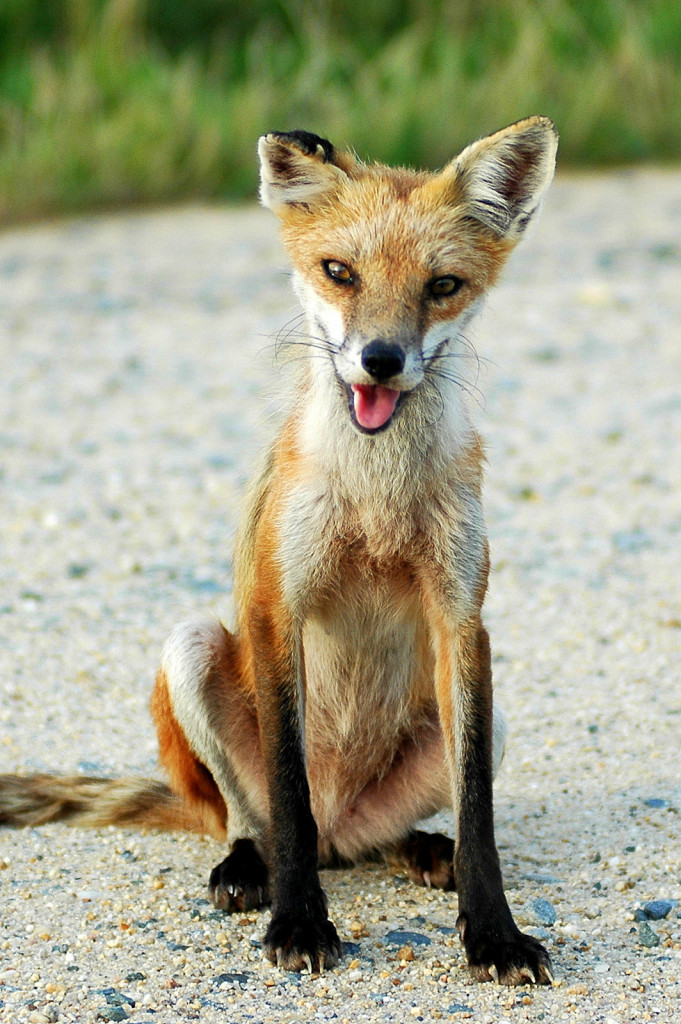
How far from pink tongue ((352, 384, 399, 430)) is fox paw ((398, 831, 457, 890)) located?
1.57 meters

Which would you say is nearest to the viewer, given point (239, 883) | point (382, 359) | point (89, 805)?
point (382, 359)

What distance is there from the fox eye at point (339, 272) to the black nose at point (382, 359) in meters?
0.31

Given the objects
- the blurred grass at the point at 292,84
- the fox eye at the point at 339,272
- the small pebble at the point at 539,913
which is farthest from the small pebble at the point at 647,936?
the blurred grass at the point at 292,84

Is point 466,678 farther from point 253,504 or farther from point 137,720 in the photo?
point 137,720

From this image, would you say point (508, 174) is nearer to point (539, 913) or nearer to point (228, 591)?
point (539, 913)

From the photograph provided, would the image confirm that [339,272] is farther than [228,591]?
No

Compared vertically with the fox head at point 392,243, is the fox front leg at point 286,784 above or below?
below

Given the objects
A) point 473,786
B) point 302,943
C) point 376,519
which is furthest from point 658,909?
point 376,519

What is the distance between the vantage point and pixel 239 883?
4117 mm

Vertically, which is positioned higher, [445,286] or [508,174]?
[508,174]

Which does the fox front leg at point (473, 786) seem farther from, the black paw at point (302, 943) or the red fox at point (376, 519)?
the black paw at point (302, 943)

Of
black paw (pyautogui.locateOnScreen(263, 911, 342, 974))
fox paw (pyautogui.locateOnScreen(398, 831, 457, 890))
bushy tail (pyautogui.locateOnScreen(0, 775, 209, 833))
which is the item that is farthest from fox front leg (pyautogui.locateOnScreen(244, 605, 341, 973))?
bushy tail (pyautogui.locateOnScreen(0, 775, 209, 833))

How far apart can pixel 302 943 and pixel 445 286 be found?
195cm

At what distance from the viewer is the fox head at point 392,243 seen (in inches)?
142
